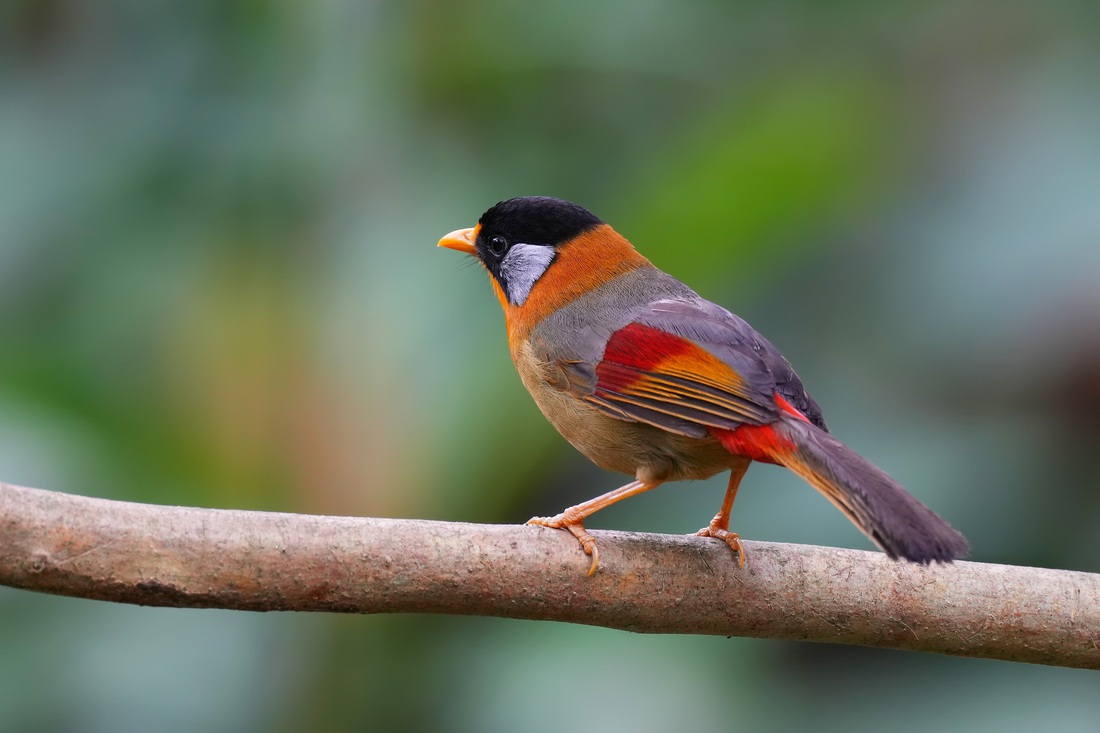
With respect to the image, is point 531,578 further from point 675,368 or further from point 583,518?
point 675,368

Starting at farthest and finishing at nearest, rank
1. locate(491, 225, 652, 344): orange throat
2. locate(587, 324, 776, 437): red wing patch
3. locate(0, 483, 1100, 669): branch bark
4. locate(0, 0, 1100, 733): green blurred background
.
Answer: locate(0, 0, 1100, 733): green blurred background
locate(491, 225, 652, 344): orange throat
locate(587, 324, 776, 437): red wing patch
locate(0, 483, 1100, 669): branch bark

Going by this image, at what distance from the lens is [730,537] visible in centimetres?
282

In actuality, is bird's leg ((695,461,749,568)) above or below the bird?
below

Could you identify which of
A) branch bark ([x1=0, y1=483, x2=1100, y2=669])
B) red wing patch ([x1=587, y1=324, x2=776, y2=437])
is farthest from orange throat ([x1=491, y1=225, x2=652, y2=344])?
branch bark ([x1=0, y1=483, x2=1100, y2=669])

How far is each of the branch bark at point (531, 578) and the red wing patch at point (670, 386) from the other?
29 cm

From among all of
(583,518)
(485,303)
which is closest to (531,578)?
(583,518)

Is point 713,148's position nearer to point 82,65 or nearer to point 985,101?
point 985,101

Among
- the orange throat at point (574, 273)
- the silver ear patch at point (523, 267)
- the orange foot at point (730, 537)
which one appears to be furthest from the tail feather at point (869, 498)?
the silver ear patch at point (523, 267)

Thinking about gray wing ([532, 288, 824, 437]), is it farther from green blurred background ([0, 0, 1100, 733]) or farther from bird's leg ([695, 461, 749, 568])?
green blurred background ([0, 0, 1100, 733])

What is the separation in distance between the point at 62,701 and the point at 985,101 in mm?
5254

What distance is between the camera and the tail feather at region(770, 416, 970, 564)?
7.51 ft

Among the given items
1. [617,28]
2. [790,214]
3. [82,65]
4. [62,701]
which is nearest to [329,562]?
[62,701]

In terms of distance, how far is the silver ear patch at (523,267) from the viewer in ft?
11.6

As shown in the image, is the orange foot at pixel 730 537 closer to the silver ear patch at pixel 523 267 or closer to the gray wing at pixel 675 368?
the gray wing at pixel 675 368
